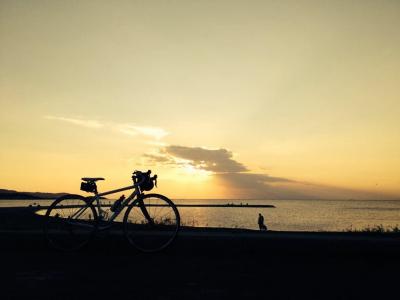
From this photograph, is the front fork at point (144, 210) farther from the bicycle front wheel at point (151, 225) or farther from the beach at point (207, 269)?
the beach at point (207, 269)

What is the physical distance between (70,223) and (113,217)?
0.93 m

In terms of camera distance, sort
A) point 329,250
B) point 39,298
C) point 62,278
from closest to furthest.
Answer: point 39,298
point 62,278
point 329,250

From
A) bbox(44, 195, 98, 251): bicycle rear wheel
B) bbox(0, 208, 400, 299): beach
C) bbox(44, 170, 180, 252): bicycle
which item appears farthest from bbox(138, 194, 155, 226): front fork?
bbox(44, 195, 98, 251): bicycle rear wheel

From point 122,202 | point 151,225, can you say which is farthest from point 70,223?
point 151,225

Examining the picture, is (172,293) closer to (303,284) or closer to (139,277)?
(139,277)

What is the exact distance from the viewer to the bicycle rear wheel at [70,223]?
7145 mm

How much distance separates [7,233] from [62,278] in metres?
3.65

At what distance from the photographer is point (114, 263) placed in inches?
230

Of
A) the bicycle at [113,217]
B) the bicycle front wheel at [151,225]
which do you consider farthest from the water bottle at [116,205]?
the bicycle front wheel at [151,225]

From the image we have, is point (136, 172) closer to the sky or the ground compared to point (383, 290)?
closer to the sky

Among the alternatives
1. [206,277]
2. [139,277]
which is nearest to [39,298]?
[139,277]

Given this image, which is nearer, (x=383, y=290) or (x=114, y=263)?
(x=383, y=290)

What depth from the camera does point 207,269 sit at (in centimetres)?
531

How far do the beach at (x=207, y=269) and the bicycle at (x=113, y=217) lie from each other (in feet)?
0.74
